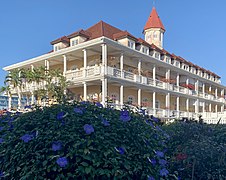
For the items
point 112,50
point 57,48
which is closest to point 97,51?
point 112,50

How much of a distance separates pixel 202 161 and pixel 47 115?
317cm

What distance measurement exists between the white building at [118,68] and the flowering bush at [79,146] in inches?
607

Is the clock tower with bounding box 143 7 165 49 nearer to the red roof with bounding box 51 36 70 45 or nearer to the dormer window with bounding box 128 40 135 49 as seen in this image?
the dormer window with bounding box 128 40 135 49

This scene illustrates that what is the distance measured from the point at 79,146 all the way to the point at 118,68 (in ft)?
75.1

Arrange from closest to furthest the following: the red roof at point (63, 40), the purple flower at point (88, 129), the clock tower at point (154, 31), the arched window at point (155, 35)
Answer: the purple flower at point (88, 129)
the red roof at point (63, 40)
the clock tower at point (154, 31)
the arched window at point (155, 35)

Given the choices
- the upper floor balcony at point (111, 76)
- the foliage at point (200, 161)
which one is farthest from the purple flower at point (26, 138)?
the upper floor balcony at point (111, 76)

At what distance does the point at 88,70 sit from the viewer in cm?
2261

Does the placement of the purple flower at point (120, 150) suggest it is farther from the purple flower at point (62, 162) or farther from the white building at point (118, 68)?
the white building at point (118, 68)

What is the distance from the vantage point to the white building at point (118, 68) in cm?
2252

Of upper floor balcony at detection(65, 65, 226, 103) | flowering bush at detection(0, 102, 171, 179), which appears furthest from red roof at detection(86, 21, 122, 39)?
flowering bush at detection(0, 102, 171, 179)

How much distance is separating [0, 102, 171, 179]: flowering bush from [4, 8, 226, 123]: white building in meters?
15.4

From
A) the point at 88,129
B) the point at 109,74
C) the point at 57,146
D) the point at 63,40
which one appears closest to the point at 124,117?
the point at 88,129

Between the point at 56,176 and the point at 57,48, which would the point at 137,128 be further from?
the point at 57,48

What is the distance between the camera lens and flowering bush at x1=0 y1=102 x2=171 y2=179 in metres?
2.68
